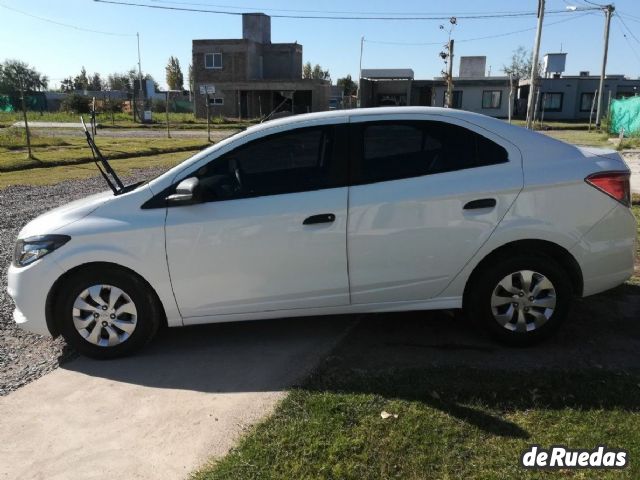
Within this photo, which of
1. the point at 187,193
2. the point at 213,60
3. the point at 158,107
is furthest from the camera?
the point at 158,107

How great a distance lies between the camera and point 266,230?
394 centimetres

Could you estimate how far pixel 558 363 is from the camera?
12.9 feet

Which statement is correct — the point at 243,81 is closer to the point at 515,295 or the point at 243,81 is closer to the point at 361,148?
the point at 361,148

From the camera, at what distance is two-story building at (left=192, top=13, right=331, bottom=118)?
5350cm

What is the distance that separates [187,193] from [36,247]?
1183 millimetres

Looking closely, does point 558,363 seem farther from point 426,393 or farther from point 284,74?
point 284,74

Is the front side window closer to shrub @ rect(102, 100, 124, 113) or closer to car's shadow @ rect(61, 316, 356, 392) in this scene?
car's shadow @ rect(61, 316, 356, 392)

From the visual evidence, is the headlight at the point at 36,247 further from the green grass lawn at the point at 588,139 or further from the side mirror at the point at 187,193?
the green grass lawn at the point at 588,139

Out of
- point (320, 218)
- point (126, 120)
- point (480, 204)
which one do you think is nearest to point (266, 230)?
point (320, 218)

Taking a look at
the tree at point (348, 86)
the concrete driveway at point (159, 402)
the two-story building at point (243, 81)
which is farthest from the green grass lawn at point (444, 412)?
the tree at point (348, 86)

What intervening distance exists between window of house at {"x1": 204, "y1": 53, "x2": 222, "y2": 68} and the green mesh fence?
36.6 m

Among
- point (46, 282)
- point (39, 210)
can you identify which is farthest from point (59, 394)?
point (39, 210)

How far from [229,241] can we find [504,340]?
2125mm

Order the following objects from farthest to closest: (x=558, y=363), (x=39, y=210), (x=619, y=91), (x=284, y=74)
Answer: (x=284, y=74)
(x=619, y=91)
(x=39, y=210)
(x=558, y=363)
